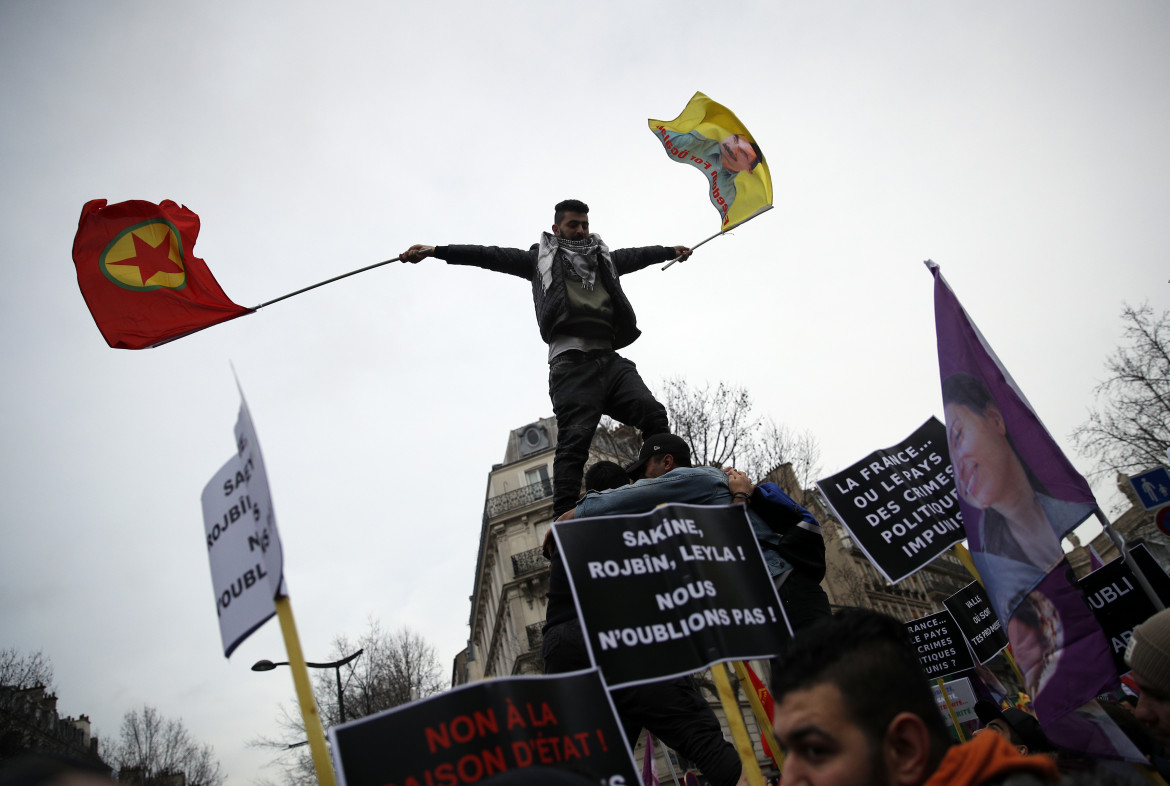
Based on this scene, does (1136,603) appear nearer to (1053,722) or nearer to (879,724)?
(1053,722)

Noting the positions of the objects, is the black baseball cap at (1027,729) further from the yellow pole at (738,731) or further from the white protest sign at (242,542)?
the white protest sign at (242,542)

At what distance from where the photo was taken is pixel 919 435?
267 inches

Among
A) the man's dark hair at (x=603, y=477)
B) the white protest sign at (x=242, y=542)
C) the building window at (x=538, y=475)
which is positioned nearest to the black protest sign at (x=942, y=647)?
the man's dark hair at (x=603, y=477)

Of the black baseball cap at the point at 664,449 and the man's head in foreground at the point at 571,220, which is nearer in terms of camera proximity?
the black baseball cap at the point at 664,449

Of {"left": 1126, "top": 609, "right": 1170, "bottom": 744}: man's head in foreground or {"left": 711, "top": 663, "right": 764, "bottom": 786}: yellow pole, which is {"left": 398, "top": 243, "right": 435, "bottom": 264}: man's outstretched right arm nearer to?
{"left": 711, "top": 663, "right": 764, "bottom": 786}: yellow pole

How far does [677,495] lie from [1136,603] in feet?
10.3

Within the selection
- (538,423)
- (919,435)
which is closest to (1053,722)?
(919,435)

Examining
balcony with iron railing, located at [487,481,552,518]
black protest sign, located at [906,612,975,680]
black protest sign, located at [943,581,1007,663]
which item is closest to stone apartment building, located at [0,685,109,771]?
black protest sign, located at [906,612,975,680]

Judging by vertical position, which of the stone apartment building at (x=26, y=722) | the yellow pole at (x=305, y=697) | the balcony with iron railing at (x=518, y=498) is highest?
the balcony with iron railing at (x=518, y=498)

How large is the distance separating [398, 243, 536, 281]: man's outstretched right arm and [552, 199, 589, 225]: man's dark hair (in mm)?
353

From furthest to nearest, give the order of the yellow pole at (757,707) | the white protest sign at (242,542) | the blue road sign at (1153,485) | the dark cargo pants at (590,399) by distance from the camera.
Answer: the blue road sign at (1153,485)
the dark cargo pants at (590,399)
the yellow pole at (757,707)
the white protest sign at (242,542)

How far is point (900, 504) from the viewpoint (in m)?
6.35

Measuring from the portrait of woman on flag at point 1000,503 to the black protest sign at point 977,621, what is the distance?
12.5 ft

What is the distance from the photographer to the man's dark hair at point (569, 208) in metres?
6.04
